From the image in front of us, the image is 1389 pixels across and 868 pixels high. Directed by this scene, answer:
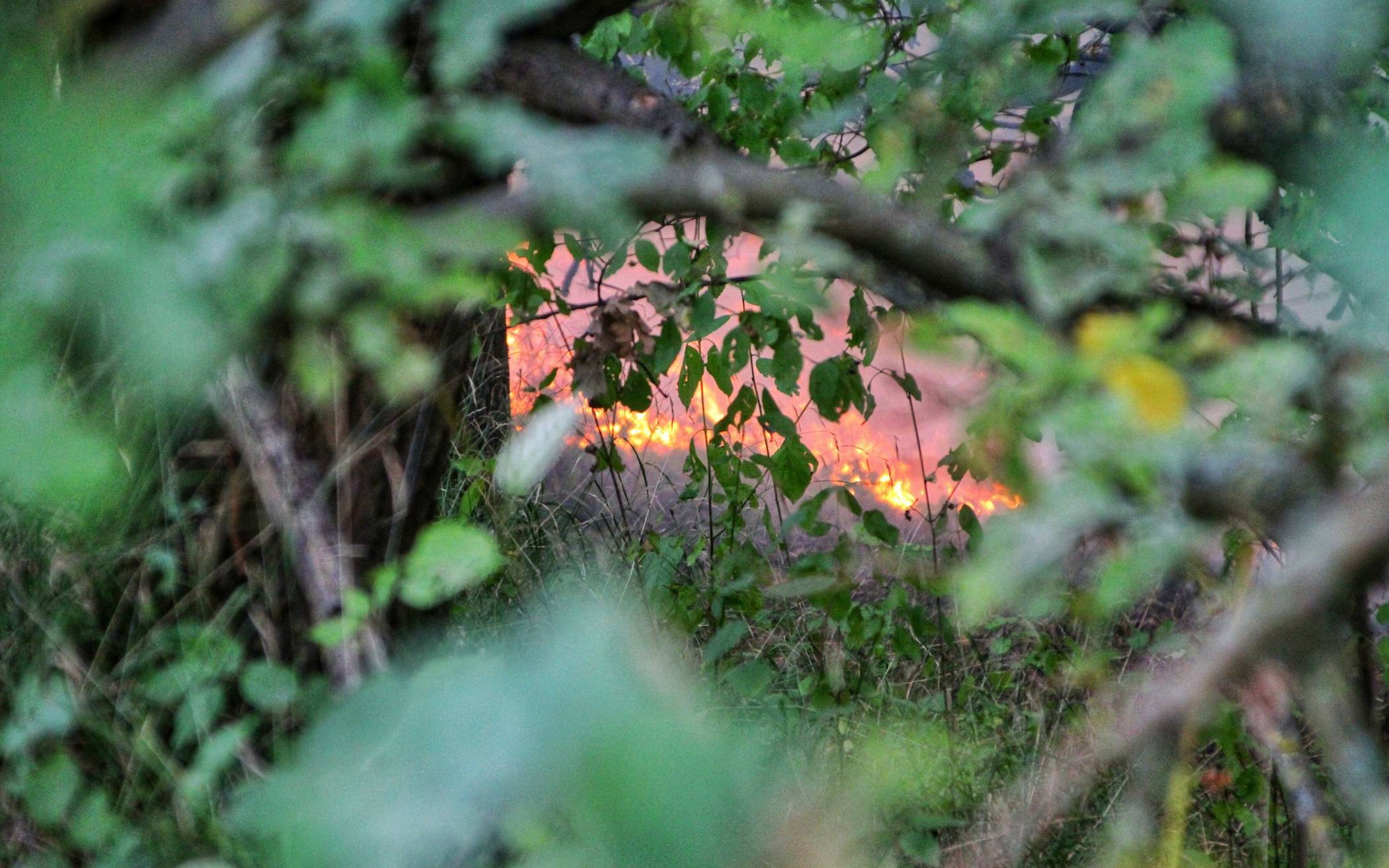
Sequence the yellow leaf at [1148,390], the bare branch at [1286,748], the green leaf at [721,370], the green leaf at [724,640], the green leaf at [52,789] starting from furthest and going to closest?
the green leaf at [721,370] < the green leaf at [724,640] < the green leaf at [52,789] < the bare branch at [1286,748] < the yellow leaf at [1148,390]

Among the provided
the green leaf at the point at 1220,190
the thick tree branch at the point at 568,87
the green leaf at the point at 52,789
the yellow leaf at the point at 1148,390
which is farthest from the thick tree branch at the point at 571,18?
the green leaf at the point at 52,789

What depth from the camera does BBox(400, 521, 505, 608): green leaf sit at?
35.5 inches

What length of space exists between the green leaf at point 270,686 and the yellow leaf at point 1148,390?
0.97m

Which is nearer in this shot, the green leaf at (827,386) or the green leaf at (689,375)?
the green leaf at (827,386)

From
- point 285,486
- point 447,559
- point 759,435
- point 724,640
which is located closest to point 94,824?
point 285,486

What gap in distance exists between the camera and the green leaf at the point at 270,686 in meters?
1.21

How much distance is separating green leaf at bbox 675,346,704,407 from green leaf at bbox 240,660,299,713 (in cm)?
103

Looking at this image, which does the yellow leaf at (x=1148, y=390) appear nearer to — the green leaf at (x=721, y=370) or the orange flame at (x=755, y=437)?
the green leaf at (x=721, y=370)

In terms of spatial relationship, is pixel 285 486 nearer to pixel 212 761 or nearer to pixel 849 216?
pixel 212 761

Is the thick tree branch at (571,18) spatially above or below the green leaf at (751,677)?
above

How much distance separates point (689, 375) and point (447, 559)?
126 centimetres

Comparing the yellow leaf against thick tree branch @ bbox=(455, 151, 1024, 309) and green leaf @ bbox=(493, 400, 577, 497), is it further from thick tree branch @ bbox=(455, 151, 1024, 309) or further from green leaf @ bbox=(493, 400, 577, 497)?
green leaf @ bbox=(493, 400, 577, 497)

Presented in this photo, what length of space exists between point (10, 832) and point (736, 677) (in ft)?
3.21

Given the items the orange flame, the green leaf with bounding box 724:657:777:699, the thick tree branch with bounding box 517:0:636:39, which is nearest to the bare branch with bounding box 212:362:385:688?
the thick tree branch with bounding box 517:0:636:39
